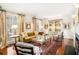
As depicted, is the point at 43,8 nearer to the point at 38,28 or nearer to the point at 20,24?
the point at 38,28

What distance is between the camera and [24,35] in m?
2.32

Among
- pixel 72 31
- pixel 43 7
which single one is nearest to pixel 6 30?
pixel 43 7

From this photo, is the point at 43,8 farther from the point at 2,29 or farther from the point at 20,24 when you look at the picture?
the point at 2,29

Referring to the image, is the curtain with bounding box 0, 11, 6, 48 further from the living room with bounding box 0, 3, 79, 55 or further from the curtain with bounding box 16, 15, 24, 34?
the curtain with bounding box 16, 15, 24, 34

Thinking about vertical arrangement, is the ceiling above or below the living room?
above

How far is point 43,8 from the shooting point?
2332mm

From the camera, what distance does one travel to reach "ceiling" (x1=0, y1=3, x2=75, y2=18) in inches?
90.8

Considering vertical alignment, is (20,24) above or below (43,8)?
below

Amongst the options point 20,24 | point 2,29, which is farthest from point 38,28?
point 2,29

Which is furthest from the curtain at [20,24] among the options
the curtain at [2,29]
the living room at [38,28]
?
the curtain at [2,29]

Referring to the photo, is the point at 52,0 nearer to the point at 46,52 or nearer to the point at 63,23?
the point at 63,23

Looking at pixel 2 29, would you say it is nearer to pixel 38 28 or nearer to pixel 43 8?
pixel 38 28

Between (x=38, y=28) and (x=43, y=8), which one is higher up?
(x=43, y=8)

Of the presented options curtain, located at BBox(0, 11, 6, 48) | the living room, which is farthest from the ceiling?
curtain, located at BBox(0, 11, 6, 48)
